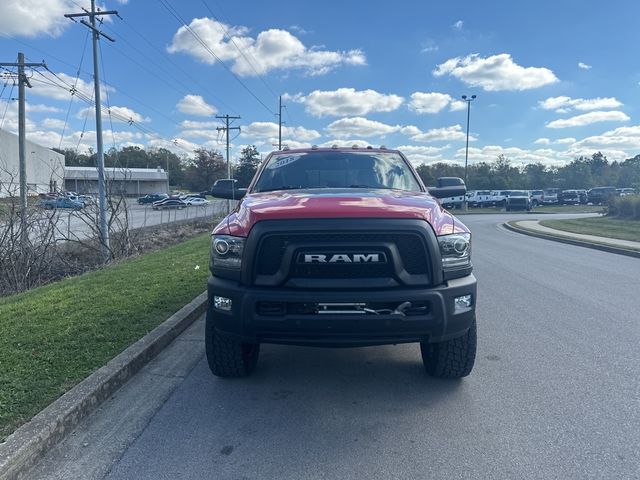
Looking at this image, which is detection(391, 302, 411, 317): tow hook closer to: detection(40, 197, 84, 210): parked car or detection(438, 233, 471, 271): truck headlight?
detection(438, 233, 471, 271): truck headlight

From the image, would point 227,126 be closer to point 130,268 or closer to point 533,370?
point 130,268

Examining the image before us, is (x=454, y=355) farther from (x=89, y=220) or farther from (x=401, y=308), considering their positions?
(x=89, y=220)

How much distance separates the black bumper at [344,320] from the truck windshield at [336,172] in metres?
1.78

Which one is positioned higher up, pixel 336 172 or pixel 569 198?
pixel 336 172

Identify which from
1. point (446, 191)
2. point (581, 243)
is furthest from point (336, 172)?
point (581, 243)

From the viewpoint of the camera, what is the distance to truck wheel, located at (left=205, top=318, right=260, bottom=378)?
→ 159 inches

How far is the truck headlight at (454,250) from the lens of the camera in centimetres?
358

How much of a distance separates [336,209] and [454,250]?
3.03 ft

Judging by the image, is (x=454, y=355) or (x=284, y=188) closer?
(x=454, y=355)

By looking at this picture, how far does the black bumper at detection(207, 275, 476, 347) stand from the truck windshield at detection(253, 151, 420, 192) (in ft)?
5.83

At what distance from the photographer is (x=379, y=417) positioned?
11.6ft

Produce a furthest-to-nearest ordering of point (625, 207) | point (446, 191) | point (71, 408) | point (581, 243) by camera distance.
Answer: point (625, 207) < point (581, 243) < point (446, 191) < point (71, 408)

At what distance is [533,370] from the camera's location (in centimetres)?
446

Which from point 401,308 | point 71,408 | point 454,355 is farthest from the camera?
point 454,355
